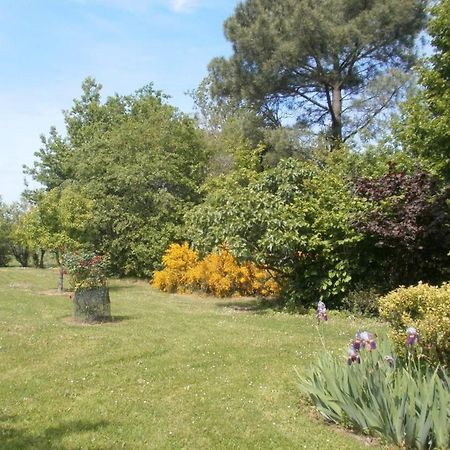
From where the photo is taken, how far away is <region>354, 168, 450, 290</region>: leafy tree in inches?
454

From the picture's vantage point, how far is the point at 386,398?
4.57 metres

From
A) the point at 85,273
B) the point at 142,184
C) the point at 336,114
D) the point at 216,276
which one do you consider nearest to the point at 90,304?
the point at 85,273

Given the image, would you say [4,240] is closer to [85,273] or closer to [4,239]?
[4,239]

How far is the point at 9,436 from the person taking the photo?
4.90 meters

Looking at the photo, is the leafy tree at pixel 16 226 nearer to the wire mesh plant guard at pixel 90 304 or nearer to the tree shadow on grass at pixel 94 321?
the tree shadow on grass at pixel 94 321

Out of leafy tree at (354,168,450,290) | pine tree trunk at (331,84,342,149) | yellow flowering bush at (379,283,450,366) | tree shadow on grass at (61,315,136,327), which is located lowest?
tree shadow on grass at (61,315,136,327)

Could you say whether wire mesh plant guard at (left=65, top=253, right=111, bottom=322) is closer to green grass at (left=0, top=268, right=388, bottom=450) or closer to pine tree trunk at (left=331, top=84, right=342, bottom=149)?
green grass at (left=0, top=268, right=388, bottom=450)

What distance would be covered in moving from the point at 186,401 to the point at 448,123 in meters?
8.76

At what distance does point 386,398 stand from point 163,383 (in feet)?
10.3

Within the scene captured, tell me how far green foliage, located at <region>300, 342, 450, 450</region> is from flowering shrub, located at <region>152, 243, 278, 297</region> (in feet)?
37.4

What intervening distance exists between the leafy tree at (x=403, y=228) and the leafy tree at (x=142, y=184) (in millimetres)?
12630

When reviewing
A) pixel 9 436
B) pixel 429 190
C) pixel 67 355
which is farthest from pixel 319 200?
pixel 9 436

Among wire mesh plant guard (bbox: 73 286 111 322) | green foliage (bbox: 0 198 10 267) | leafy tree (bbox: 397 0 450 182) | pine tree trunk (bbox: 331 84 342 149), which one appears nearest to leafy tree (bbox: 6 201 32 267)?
green foliage (bbox: 0 198 10 267)

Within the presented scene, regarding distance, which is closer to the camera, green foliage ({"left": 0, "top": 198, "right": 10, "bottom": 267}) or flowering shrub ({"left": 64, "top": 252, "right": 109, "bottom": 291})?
flowering shrub ({"left": 64, "top": 252, "right": 109, "bottom": 291})
